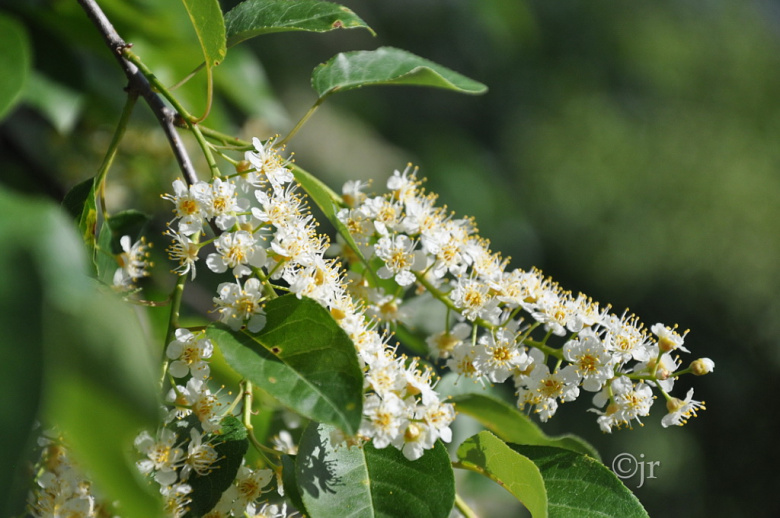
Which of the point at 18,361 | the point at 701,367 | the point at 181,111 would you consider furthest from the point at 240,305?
the point at 701,367

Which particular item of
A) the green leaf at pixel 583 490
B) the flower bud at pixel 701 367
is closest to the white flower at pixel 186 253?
the green leaf at pixel 583 490

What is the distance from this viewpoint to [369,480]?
82 cm

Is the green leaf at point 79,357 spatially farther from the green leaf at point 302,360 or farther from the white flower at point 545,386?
the white flower at point 545,386

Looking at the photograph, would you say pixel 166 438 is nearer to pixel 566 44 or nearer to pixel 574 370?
pixel 574 370

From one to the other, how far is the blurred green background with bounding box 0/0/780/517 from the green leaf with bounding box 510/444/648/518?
1834mm

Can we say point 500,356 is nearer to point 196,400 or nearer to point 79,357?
point 196,400

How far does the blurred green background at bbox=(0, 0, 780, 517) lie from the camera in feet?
19.9

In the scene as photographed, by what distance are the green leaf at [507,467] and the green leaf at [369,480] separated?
91 mm

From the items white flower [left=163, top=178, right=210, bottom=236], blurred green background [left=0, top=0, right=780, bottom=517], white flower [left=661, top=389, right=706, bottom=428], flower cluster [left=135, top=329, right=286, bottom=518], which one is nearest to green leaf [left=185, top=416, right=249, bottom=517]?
flower cluster [left=135, top=329, right=286, bottom=518]

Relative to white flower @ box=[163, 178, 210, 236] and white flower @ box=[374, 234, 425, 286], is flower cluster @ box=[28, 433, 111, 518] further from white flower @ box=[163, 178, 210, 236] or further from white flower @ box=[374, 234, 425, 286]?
white flower @ box=[374, 234, 425, 286]

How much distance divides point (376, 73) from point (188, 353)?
52 centimetres

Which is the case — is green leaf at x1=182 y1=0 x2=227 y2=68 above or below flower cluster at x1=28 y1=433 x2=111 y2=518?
above

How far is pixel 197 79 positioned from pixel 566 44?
392 inches

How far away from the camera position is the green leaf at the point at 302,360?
2.26 ft
